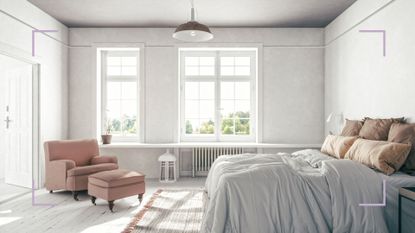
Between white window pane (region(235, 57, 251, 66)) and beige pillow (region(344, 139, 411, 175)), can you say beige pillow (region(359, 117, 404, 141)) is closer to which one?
beige pillow (region(344, 139, 411, 175))

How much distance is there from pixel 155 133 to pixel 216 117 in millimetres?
1207

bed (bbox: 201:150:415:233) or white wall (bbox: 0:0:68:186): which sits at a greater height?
white wall (bbox: 0:0:68:186)

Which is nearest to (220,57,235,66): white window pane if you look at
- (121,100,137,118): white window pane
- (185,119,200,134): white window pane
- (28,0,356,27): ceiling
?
(28,0,356,27): ceiling

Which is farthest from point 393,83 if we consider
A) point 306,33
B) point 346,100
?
point 306,33

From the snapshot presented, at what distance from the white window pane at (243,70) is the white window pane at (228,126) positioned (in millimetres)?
924

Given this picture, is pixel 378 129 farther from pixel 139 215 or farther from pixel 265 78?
pixel 139 215

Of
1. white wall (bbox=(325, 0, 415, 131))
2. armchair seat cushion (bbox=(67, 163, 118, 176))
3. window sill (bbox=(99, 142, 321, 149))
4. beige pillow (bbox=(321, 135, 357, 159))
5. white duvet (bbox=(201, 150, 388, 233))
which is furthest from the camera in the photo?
window sill (bbox=(99, 142, 321, 149))

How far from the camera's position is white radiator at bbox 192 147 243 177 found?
5.45 meters

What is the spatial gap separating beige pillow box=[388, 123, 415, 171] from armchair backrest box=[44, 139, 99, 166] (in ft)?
13.7

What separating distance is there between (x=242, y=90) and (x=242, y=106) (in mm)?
312

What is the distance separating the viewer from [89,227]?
310cm

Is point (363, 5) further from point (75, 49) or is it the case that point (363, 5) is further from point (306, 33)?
point (75, 49)

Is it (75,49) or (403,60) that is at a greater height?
(75,49)

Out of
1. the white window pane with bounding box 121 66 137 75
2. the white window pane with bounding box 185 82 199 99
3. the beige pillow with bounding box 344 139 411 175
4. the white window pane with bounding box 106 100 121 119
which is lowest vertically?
the beige pillow with bounding box 344 139 411 175
